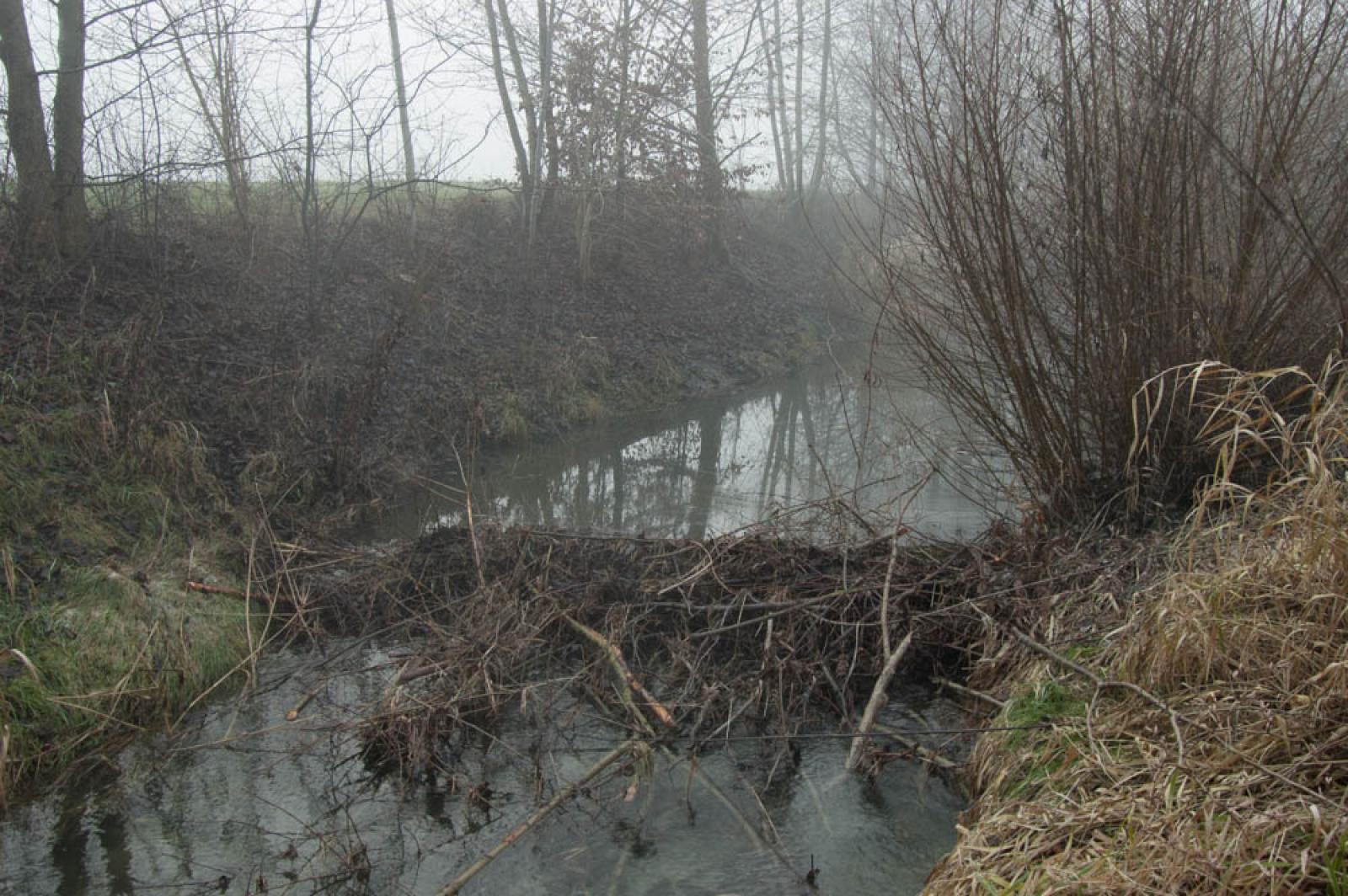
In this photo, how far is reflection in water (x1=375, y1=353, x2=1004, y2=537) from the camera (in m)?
8.67

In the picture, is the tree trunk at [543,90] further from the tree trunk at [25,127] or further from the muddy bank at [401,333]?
A: the tree trunk at [25,127]

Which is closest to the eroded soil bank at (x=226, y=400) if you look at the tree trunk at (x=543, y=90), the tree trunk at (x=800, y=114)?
the tree trunk at (x=543, y=90)

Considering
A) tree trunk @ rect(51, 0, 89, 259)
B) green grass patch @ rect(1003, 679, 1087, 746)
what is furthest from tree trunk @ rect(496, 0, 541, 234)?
green grass patch @ rect(1003, 679, 1087, 746)

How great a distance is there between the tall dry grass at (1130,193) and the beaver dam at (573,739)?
4.68 feet

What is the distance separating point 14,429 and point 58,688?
3242 millimetres

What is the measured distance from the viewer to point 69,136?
35.9 feet

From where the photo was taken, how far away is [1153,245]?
238 inches

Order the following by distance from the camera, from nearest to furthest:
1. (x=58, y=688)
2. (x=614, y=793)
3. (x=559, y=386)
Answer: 1. (x=614, y=793)
2. (x=58, y=688)
3. (x=559, y=386)

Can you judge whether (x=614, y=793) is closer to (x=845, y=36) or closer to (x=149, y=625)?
(x=149, y=625)

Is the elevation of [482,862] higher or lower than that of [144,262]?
lower

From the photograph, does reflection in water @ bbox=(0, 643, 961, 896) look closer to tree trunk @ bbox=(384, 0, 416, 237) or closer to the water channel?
the water channel

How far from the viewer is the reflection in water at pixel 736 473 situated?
28.5 feet

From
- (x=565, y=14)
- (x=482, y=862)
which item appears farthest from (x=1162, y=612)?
(x=565, y=14)

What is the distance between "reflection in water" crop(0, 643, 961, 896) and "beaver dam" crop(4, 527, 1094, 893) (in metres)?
0.01
